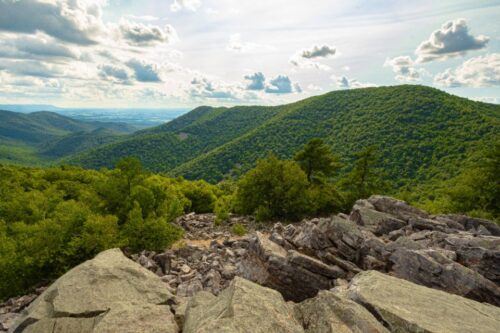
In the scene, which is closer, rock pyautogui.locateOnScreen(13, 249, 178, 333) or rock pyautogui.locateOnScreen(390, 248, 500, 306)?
rock pyautogui.locateOnScreen(13, 249, 178, 333)

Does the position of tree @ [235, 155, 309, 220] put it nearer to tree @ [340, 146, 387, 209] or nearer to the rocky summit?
tree @ [340, 146, 387, 209]

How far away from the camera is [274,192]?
42.6 m

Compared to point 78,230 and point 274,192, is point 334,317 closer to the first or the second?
point 78,230

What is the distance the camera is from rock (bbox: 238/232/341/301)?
15.1m

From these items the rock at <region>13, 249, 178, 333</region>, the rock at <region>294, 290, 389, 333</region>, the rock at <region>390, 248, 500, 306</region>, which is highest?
the rock at <region>294, 290, 389, 333</region>

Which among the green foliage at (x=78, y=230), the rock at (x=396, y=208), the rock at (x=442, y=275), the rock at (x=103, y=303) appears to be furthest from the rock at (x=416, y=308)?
the green foliage at (x=78, y=230)

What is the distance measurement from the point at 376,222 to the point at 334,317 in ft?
68.9

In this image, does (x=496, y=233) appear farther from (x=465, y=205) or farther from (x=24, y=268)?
(x=24, y=268)

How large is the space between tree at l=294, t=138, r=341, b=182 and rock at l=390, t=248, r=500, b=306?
113 ft

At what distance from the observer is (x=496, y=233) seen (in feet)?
87.6

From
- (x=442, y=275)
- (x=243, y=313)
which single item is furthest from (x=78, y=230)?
(x=442, y=275)

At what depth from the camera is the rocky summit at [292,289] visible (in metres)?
9.34

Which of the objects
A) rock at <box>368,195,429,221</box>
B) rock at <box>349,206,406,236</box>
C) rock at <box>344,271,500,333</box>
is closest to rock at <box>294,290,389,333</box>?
rock at <box>344,271,500,333</box>

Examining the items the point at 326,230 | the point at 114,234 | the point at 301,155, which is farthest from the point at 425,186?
the point at 114,234
